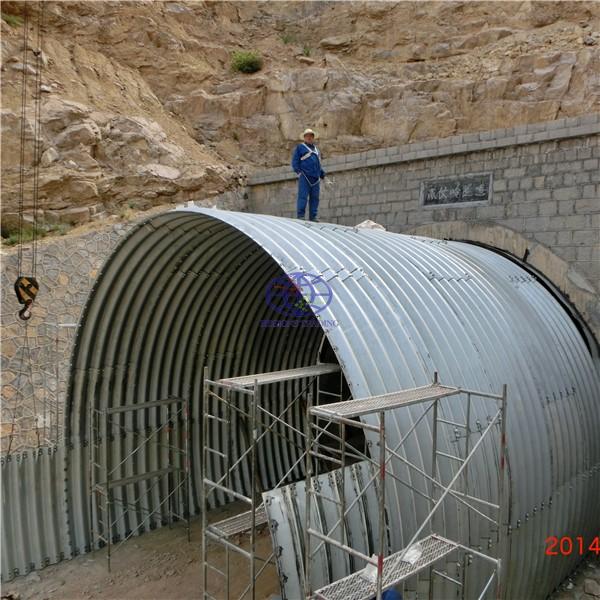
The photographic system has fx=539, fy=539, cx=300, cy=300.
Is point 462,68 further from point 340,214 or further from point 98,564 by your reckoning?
point 98,564

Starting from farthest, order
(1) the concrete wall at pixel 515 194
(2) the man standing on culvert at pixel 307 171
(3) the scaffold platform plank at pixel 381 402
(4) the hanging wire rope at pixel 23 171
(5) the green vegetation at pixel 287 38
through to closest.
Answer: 1. (5) the green vegetation at pixel 287 38
2. (4) the hanging wire rope at pixel 23 171
3. (2) the man standing on culvert at pixel 307 171
4. (1) the concrete wall at pixel 515 194
5. (3) the scaffold platform plank at pixel 381 402

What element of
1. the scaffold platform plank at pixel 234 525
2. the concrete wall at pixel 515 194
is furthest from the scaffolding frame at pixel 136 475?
the concrete wall at pixel 515 194

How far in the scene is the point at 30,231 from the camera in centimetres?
1352

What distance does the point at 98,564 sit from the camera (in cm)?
742

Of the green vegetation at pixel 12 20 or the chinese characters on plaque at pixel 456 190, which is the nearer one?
the chinese characters on plaque at pixel 456 190

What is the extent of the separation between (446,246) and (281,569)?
20.1 ft

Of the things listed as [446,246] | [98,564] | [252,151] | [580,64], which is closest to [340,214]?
[446,246]

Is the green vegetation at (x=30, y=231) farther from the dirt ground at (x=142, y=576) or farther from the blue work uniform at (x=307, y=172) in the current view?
the dirt ground at (x=142, y=576)

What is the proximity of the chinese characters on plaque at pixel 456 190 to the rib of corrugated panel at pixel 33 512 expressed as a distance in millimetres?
8191

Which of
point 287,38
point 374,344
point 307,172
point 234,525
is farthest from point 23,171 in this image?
point 287,38

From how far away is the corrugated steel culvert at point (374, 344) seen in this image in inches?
210

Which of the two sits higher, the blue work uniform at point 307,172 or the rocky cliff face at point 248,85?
the rocky cliff face at point 248,85

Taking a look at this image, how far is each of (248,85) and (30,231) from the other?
9.50 m

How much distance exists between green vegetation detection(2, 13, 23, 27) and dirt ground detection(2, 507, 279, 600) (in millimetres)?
16392
